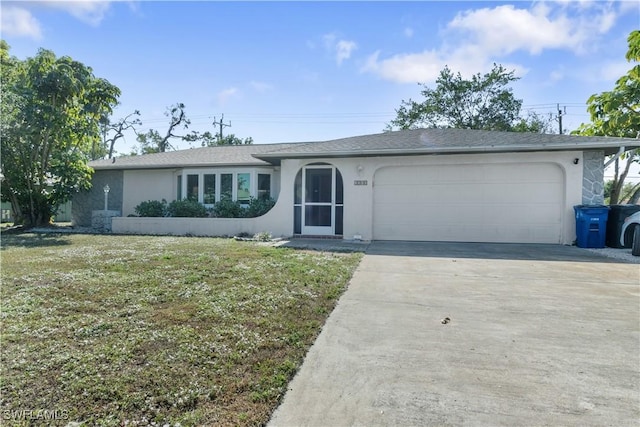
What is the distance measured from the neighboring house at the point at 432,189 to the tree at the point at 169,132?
1169 inches

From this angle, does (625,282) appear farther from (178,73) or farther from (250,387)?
(178,73)

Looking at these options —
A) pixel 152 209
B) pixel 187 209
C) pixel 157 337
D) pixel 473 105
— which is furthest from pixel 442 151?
pixel 473 105

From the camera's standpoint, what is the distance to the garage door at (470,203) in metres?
10.9

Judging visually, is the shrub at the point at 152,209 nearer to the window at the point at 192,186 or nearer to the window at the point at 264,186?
the window at the point at 192,186

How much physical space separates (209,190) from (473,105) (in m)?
22.4

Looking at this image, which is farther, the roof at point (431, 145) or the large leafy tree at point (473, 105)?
the large leafy tree at point (473, 105)

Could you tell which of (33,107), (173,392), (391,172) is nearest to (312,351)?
(173,392)

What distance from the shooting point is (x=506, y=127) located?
89.2 feet

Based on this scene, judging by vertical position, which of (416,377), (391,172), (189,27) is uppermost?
(189,27)

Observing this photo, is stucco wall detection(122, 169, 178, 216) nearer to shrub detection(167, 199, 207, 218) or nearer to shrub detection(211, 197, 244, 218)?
shrub detection(167, 199, 207, 218)

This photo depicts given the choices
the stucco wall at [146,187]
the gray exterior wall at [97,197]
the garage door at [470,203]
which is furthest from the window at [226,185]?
the garage door at [470,203]

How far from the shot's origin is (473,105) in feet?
91.4

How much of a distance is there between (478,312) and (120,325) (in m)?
4.07

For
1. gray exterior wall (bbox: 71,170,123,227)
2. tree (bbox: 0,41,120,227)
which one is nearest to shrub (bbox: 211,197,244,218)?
gray exterior wall (bbox: 71,170,123,227)
